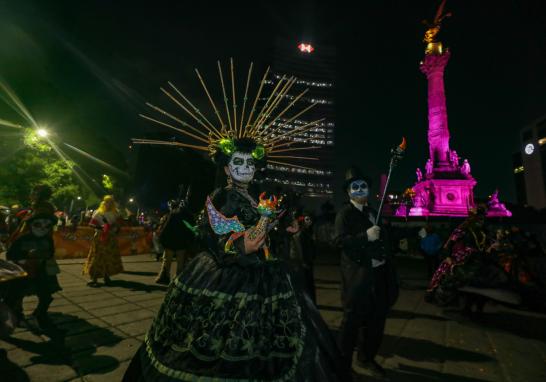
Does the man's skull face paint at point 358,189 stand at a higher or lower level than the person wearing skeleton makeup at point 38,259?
higher

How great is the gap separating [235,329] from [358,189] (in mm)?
2328

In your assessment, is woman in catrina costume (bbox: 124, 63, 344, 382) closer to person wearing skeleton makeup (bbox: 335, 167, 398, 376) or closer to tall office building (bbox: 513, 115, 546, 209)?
person wearing skeleton makeup (bbox: 335, 167, 398, 376)

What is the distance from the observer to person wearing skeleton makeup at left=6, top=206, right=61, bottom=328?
416cm

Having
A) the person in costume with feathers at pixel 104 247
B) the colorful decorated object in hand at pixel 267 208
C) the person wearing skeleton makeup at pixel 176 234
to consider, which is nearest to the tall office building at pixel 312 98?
the person wearing skeleton makeup at pixel 176 234

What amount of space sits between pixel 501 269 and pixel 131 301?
719cm

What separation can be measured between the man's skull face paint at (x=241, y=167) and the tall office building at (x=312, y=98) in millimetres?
86313

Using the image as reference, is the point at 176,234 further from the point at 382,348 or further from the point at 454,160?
the point at 454,160

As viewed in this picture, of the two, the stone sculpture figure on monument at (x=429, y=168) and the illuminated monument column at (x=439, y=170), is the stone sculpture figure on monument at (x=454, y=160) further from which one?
the stone sculpture figure on monument at (x=429, y=168)

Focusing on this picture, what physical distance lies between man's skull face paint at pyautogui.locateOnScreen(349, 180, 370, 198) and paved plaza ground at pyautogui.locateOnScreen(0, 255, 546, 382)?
2005 millimetres

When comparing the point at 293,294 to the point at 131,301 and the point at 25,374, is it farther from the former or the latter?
the point at 131,301

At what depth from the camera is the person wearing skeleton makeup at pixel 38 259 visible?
164 inches

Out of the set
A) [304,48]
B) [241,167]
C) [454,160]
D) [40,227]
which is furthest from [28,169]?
[304,48]

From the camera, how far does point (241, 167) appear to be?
257 cm

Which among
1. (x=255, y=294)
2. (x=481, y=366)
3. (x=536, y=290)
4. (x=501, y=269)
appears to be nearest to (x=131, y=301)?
(x=255, y=294)
